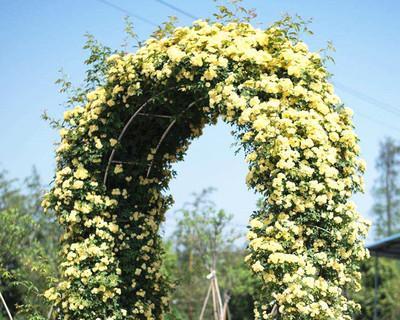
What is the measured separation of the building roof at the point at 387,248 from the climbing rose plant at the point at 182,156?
15.3 ft

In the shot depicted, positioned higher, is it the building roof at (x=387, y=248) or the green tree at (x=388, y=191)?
the green tree at (x=388, y=191)

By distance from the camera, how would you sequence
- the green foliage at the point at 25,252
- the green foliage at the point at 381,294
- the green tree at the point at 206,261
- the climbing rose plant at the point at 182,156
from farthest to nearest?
1. the green foliage at the point at 381,294
2. the green tree at the point at 206,261
3. the green foliage at the point at 25,252
4. the climbing rose plant at the point at 182,156

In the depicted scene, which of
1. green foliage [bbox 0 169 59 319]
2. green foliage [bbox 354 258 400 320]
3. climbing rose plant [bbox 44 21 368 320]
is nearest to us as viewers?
climbing rose plant [bbox 44 21 368 320]

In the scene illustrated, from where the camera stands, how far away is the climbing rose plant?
402 cm

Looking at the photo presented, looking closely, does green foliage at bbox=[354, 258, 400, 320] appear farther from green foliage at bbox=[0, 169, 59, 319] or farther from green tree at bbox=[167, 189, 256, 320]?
green foliage at bbox=[0, 169, 59, 319]

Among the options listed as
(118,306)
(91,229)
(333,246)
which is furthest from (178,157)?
(333,246)

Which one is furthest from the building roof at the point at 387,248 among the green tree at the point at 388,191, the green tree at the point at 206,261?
the green tree at the point at 388,191

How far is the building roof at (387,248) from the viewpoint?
959cm

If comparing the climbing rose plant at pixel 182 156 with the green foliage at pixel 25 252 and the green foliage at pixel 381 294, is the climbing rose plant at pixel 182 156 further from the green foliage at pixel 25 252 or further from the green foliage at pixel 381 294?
the green foliage at pixel 381 294

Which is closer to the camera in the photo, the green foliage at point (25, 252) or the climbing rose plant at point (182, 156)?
the climbing rose plant at point (182, 156)

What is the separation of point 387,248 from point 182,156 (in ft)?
18.2

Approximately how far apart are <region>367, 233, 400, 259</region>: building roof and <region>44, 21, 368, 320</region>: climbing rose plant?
4.65 m

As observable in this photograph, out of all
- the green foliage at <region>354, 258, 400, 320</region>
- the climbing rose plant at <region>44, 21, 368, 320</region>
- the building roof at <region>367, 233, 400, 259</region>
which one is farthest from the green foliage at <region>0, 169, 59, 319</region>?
the green foliage at <region>354, 258, 400, 320</region>

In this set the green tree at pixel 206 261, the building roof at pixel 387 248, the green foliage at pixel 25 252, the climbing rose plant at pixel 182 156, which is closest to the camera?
the climbing rose plant at pixel 182 156
